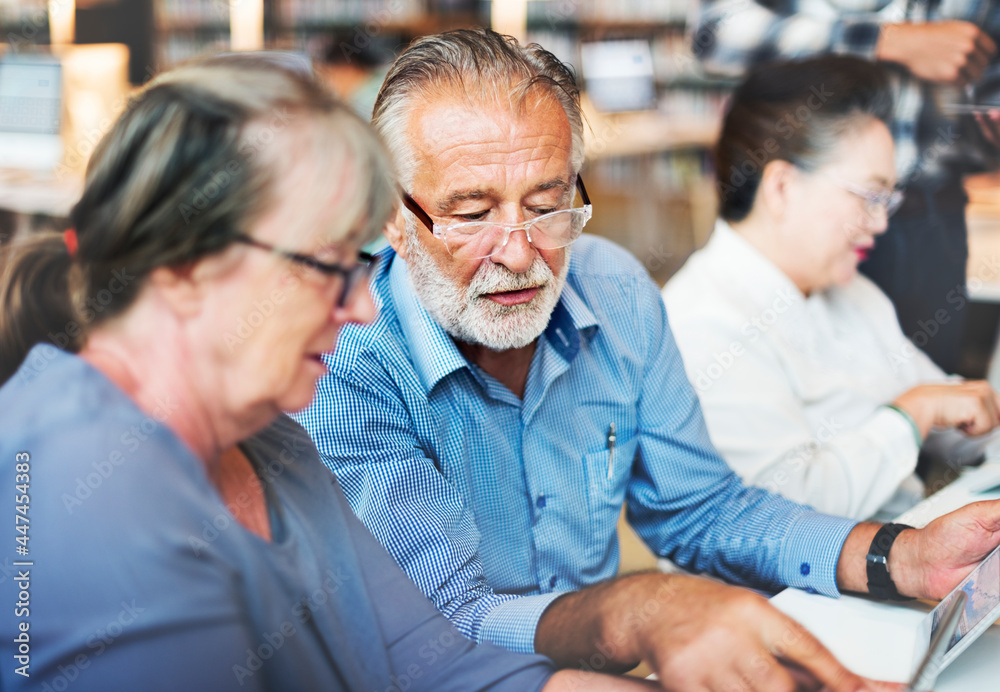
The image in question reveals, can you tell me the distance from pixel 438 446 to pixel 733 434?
660 millimetres

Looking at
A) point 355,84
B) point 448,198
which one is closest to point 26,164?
point 355,84

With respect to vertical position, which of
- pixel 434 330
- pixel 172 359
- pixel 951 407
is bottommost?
pixel 951 407

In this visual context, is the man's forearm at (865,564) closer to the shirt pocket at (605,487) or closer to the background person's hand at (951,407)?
the shirt pocket at (605,487)

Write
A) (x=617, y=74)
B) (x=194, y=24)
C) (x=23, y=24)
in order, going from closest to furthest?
1. (x=23, y=24)
2. (x=617, y=74)
3. (x=194, y=24)

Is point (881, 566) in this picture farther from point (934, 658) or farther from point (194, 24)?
point (194, 24)

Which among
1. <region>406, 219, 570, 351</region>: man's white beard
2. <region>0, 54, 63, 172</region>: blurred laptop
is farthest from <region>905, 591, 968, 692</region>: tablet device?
<region>0, 54, 63, 172</region>: blurred laptop

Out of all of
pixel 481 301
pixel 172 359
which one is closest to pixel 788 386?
→ pixel 481 301

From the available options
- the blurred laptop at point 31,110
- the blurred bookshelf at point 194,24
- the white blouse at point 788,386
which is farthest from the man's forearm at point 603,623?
the blurred bookshelf at point 194,24

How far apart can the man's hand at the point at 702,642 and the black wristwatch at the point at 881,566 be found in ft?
0.87

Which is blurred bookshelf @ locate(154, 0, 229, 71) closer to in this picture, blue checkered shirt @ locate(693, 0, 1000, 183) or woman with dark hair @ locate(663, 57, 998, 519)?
blue checkered shirt @ locate(693, 0, 1000, 183)

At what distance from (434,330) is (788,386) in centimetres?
82

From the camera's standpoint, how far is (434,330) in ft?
3.69

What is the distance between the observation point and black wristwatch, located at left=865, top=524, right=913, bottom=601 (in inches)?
42.6

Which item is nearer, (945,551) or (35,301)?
(35,301)
